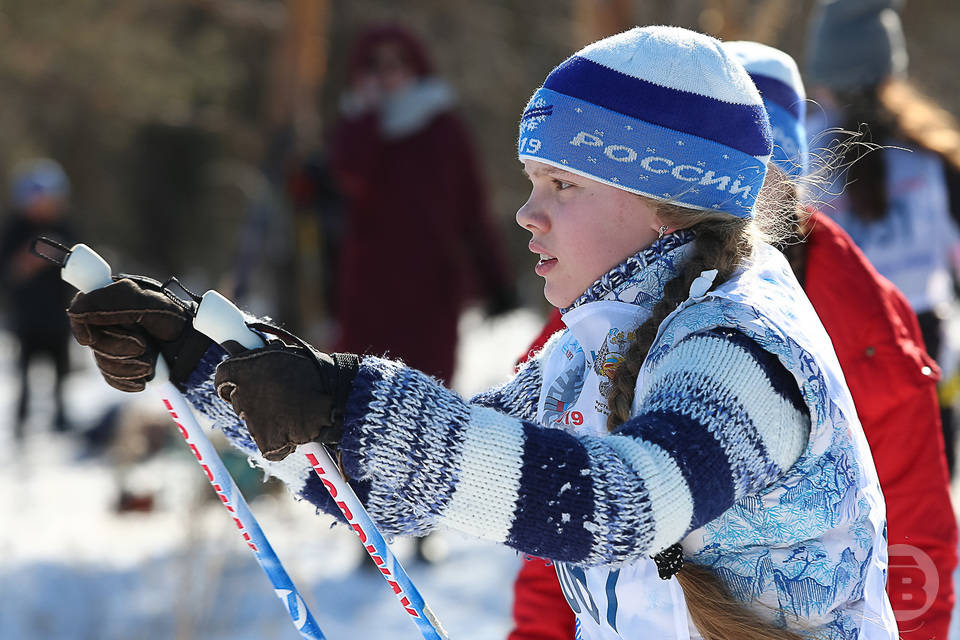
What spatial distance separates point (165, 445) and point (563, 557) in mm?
6046

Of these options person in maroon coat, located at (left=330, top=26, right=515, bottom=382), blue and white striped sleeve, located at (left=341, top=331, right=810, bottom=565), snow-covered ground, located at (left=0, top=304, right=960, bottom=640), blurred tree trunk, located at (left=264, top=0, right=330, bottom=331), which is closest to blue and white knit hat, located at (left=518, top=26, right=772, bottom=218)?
blue and white striped sleeve, located at (left=341, top=331, right=810, bottom=565)

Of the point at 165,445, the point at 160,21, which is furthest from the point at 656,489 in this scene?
the point at 160,21

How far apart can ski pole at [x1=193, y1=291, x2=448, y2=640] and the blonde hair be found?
0.33 m

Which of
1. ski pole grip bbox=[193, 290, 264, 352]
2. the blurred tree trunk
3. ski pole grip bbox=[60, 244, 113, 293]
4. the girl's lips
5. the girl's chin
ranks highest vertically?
the girl's lips

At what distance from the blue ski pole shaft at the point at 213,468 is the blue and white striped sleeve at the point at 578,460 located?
0.39m

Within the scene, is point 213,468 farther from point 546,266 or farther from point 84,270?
point 546,266

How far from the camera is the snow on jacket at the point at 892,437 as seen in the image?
6.04 ft

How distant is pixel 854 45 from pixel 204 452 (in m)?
2.39

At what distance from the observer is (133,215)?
60.3ft

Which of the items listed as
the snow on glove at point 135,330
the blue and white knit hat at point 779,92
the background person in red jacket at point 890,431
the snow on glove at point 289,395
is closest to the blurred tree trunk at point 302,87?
the blue and white knit hat at point 779,92

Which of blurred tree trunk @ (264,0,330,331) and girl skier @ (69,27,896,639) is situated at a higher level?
girl skier @ (69,27,896,639)

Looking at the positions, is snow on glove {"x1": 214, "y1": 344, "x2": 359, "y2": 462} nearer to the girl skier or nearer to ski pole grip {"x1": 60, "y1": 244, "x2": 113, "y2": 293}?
the girl skier

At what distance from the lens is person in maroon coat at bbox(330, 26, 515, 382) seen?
4691 millimetres

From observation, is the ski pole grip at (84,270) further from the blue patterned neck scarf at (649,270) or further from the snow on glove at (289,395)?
the blue patterned neck scarf at (649,270)
